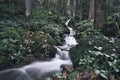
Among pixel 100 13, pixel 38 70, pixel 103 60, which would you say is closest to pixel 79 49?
pixel 103 60

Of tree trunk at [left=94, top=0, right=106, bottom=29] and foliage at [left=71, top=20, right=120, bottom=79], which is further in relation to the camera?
tree trunk at [left=94, top=0, right=106, bottom=29]

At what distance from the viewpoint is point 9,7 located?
1523cm

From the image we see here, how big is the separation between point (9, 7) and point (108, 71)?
1084cm

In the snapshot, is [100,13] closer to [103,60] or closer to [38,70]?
[103,60]

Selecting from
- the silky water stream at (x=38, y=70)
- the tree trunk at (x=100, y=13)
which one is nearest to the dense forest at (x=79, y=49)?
the tree trunk at (x=100, y=13)

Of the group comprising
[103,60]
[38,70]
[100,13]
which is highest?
[100,13]

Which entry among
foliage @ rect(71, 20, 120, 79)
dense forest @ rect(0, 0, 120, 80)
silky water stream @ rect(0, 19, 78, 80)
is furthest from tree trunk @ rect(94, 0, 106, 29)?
foliage @ rect(71, 20, 120, 79)

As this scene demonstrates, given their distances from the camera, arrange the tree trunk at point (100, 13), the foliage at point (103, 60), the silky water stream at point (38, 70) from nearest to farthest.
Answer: the foliage at point (103, 60), the silky water stream at point (38, 70), the tree trunk at point (100, 13)

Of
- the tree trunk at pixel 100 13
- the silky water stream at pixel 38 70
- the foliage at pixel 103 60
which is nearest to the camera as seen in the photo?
the foliage at pixel 103 60

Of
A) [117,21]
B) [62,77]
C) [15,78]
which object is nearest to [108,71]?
[62,77]

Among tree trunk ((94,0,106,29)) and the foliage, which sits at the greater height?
tree trunk ((94,0,106,29))

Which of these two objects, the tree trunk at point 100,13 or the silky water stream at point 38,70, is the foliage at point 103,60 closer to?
the silky water stream at point 38,70

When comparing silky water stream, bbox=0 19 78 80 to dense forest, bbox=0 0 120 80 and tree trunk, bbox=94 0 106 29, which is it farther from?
tree trunk, bbox=94 0 106 29

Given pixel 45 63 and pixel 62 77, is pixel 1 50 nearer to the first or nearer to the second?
pixel 45 63
